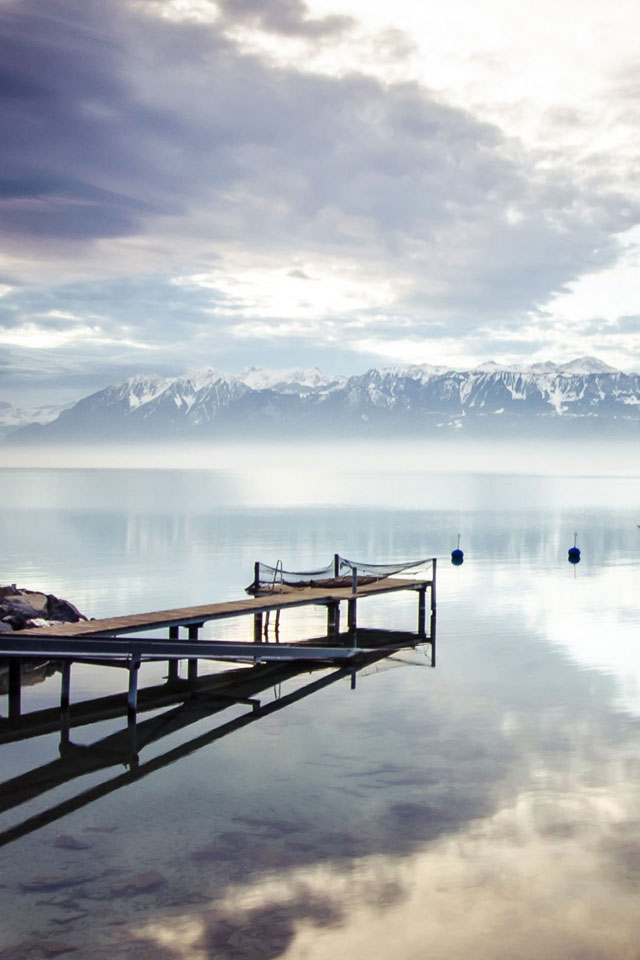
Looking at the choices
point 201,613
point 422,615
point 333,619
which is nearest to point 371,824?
point 201,613

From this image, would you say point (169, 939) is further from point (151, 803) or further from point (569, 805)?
point (569, 805)

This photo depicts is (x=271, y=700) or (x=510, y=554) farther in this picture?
(x=510, y=554)

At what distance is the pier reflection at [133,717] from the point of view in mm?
18641

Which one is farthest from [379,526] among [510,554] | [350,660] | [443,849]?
[443,849]

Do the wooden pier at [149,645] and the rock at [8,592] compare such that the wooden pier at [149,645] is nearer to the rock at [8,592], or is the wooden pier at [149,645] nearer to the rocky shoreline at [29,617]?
the rocky shoreline at [29,617]

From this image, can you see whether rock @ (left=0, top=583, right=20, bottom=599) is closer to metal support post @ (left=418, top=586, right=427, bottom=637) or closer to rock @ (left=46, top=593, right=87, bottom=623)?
rock @ (left=46, top=593, right=87, bottom=623)

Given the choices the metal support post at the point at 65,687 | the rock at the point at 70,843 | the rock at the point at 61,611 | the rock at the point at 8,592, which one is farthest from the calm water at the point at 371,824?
the rock at the point at 8,592

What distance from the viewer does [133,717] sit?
2400 centimetres

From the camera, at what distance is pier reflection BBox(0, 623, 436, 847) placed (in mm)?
18641

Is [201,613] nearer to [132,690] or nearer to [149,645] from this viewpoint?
[149,645]

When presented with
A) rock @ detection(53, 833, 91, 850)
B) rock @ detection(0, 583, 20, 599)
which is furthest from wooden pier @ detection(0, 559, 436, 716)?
rock @ detection(0, 583, 20, 599)

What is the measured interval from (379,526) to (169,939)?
108 m

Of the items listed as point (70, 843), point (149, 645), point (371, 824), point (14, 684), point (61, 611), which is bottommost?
point (70, 843)

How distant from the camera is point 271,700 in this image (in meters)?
26.5
